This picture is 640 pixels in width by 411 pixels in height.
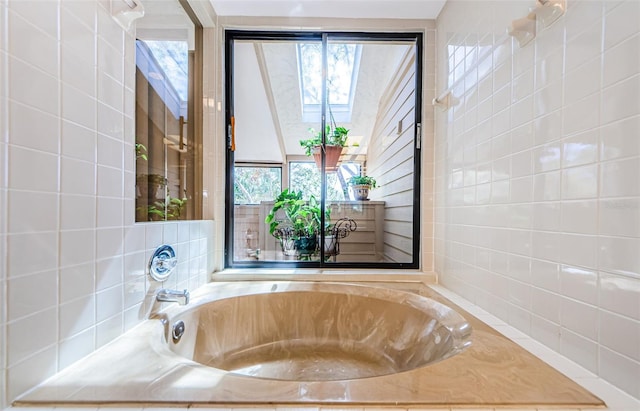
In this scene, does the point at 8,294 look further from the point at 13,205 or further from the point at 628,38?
the point at 628,38

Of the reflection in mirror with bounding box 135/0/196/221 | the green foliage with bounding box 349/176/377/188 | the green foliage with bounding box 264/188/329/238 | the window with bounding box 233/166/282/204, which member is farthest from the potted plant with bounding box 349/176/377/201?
the reflection in mirror with bounding box 135/0/196/221

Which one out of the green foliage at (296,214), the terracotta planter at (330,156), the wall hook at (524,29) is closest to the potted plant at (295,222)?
the green foliage at (296,214)

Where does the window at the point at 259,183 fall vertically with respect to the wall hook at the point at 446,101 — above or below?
below

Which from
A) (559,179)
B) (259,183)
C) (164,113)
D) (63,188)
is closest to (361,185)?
(259,183)

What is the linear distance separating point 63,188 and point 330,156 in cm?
159

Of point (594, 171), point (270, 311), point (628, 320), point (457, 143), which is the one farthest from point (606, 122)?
point (270, 311)

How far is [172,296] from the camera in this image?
1163 mm

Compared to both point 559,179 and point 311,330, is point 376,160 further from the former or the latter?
point 559,179

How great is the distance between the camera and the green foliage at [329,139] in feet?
6.89

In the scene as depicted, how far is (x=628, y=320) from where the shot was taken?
0.65 m

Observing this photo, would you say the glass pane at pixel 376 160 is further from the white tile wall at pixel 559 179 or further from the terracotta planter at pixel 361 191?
the white tile wall at pixel 559 179

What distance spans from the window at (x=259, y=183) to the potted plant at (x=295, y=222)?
117mm

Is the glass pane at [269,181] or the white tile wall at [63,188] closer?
the white tile wall at [63,188]

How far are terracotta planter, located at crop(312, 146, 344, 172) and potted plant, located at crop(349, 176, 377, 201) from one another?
0.39 metres
